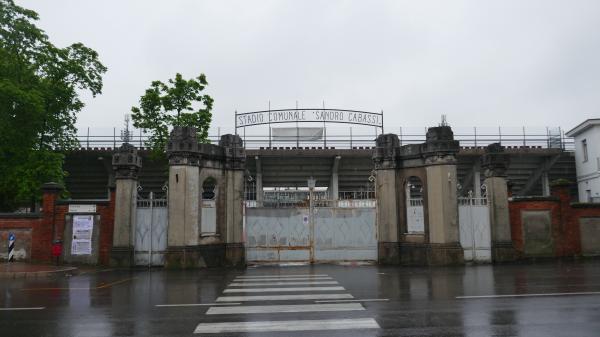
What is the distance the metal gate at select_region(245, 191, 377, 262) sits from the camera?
18.4m

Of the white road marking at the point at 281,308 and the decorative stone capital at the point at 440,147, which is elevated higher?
the decorative stone capital at the point at 440,147

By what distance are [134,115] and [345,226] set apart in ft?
49.4

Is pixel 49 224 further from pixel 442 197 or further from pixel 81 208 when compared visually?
pixel 442 197

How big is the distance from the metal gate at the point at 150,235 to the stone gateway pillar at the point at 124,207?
249 mm

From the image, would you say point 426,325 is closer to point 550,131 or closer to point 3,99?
point 3,99

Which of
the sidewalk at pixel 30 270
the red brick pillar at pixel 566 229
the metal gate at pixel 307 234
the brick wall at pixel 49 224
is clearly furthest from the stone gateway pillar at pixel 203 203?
the red brick pillar at pixel 566 229

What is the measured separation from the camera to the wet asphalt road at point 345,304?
6.89 meters

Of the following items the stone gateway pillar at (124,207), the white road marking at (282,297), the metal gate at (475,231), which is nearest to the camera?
the white road marking at (282,297)

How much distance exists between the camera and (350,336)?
250 inches

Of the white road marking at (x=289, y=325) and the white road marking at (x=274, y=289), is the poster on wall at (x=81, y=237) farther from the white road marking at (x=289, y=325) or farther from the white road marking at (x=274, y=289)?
the white road marking at (x=289, y=325)

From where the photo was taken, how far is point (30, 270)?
15.4 m

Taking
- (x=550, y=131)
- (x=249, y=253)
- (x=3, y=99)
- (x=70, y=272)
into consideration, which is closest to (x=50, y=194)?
(x=70, y=272)

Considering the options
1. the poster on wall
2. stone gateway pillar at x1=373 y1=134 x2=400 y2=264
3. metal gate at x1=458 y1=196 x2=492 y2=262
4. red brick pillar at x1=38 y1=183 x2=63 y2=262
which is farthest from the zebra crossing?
red brick pillar at x1=38 y1=183 x2=63 y2=262

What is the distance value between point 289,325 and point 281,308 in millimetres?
1548
